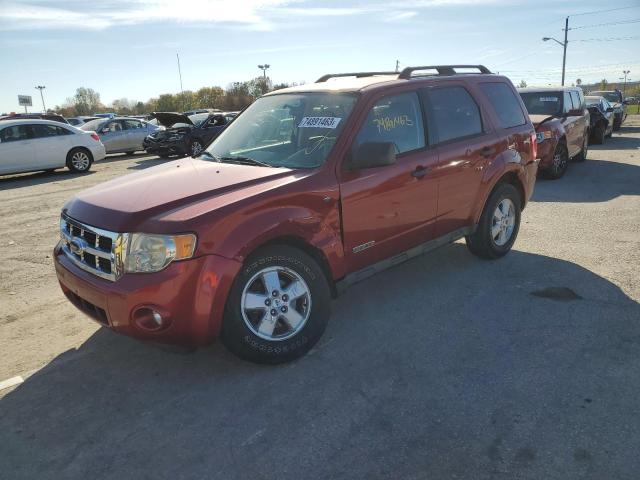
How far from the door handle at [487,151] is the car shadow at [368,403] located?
4.76ft

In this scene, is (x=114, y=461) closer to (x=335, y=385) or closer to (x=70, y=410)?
(x=70, y=410)

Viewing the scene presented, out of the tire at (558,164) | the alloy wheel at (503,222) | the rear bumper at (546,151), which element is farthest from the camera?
the tire at (558,164)

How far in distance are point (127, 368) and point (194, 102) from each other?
247 feet

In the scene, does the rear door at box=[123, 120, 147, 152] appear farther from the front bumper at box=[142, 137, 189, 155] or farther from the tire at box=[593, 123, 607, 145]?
the tire at box=[593, 123, 607, 145]

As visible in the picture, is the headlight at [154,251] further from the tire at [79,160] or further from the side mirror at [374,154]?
the tire at [79,160]


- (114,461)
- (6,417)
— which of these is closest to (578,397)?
(114,461)

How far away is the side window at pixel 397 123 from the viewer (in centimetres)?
394

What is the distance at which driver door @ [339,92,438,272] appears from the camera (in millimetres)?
3791

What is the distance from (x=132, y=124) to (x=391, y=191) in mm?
17898

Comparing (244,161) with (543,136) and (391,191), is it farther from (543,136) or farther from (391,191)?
(543,136)

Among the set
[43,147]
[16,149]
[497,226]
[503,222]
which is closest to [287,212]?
[497,226]

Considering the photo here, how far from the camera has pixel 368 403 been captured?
3.00m

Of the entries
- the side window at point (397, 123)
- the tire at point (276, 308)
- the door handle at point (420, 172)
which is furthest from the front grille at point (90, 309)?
the door handle at point (420, 172)

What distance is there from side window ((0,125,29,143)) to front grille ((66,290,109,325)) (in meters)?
11.9
